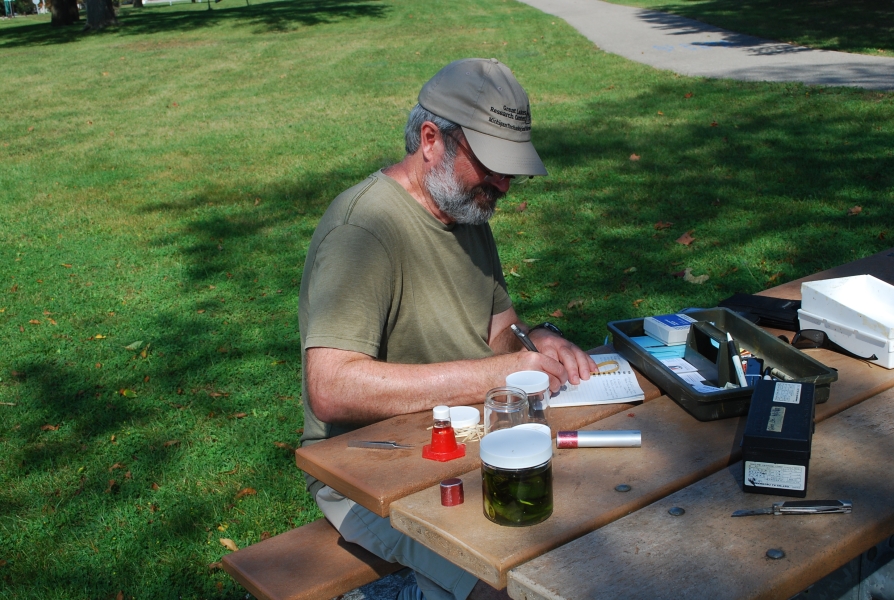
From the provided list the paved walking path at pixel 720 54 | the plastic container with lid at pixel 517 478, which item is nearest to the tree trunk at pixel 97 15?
the paved walking path at pixel 720 54

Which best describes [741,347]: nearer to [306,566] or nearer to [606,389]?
[606,389]

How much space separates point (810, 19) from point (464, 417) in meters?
18.2

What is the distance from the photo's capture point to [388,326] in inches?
105

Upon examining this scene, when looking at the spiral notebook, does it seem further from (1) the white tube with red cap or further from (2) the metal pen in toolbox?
(2) the metal pen in toolbox

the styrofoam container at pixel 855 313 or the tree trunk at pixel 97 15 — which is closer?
the styrofoam container at pixel 855 313

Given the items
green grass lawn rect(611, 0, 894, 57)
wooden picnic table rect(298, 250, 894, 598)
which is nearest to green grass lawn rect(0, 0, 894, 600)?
wooden picnic table rect(298, 250, 894, 598)

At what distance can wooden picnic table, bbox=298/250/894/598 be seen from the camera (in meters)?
1.69

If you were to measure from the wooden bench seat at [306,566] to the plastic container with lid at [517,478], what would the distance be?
2.72 ft

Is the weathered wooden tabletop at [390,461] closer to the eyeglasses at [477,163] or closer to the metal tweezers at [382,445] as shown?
the metal tweezers at [382,445]

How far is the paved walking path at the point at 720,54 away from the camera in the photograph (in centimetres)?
1144

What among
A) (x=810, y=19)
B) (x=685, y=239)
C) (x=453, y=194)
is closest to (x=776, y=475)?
(x=453, y=194)

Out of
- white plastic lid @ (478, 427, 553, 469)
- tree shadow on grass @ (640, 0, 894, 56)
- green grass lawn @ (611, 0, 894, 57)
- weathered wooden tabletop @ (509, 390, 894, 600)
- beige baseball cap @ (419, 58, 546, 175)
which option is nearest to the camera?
weathered wooden tabletop @ (509, 390, 894, 600)

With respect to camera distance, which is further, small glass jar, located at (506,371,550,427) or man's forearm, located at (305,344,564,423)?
man's forearm, located at (305,344,564,423)

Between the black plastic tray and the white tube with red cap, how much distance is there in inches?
9.0
